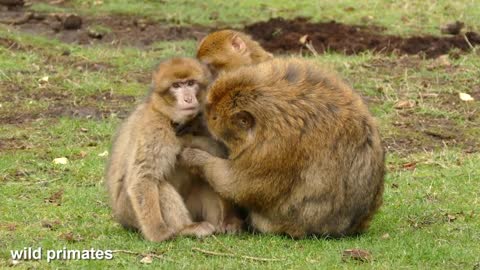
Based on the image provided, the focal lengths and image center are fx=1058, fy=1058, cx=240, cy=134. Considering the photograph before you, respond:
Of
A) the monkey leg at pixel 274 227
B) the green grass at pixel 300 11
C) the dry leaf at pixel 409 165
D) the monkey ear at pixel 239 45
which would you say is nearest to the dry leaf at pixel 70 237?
the monkey leg at pixel 274 227

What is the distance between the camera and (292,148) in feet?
23.1

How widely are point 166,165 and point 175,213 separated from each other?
33cm

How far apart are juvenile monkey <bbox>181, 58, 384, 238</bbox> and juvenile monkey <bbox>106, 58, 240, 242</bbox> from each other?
0.54ft

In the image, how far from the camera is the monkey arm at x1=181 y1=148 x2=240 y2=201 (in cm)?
720

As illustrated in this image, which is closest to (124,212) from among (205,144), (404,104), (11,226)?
(205,144)

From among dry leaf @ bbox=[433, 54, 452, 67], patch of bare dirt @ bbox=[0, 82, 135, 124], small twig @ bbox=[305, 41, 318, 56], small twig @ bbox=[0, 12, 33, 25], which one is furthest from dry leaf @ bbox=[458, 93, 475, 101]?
small twig @ bbox=[0, 12, 33, 25]

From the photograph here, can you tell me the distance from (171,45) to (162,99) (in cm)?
889

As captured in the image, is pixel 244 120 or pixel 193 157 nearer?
pixel 244 120

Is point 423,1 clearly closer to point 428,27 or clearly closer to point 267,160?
point 428,27

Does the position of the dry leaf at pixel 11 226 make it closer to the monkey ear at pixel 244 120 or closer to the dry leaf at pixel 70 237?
the dry leaf at pixel 70 237

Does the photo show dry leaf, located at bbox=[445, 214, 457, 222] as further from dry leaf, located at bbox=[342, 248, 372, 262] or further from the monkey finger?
the monkey finger

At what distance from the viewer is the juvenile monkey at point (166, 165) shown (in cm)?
713

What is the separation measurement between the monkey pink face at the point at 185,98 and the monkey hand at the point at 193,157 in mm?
232

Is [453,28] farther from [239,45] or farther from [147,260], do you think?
[147,260]
